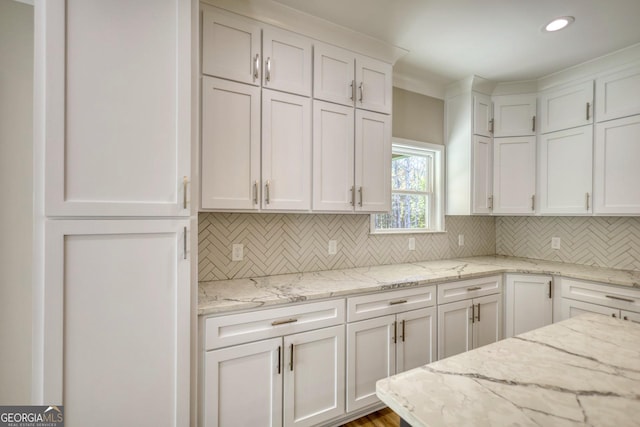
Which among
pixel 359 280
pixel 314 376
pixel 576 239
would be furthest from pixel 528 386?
pixel 576 239

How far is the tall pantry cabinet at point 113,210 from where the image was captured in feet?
4.00

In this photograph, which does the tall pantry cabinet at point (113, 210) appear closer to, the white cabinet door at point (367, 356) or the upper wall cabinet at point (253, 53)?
the upper wall cabinet at point (253, 53)

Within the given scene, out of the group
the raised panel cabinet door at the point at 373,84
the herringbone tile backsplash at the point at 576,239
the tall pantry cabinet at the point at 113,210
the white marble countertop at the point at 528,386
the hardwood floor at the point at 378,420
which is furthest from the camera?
the herringbone tile backsplash at the point at 576,239

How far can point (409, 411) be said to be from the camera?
72 centimetres

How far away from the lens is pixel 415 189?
323 cm

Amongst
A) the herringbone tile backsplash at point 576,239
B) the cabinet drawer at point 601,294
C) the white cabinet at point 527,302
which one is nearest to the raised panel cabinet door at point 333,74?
the white cabinet at point 527,302

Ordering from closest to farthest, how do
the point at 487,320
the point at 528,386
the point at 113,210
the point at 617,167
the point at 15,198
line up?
the point at 528,386 → the point at 113,210 → the point at 15,198 → the point at 617,167 → the point at 487,320

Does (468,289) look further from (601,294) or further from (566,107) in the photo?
(566,107)

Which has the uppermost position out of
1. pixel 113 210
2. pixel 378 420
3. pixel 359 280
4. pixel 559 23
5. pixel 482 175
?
pixel 559 23

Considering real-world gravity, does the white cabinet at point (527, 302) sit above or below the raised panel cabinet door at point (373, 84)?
below

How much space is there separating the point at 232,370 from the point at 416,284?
1.33 metres

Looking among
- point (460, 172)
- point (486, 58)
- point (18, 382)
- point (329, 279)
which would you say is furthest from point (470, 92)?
point (18, 382)

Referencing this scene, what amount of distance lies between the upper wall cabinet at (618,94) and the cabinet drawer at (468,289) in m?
1.61

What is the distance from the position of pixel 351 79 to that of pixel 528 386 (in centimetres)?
210
